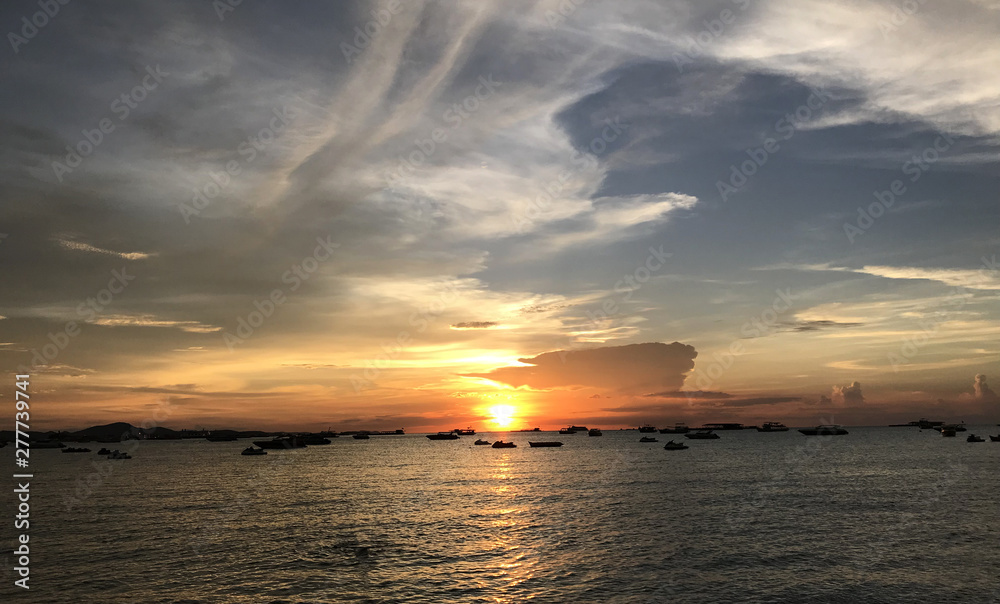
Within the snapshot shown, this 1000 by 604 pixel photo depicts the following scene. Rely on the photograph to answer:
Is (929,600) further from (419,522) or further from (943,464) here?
(943,464)

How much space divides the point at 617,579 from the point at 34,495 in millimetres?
90095

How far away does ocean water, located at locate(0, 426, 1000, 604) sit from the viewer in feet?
116

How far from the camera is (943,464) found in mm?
117188

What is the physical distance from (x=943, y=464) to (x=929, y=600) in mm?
109623

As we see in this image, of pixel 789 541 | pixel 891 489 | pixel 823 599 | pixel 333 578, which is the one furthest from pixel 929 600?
pixel 891 489

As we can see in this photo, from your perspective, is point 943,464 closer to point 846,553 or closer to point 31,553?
point 846,553

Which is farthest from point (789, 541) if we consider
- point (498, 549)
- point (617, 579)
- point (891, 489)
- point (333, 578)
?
point (891, 489)

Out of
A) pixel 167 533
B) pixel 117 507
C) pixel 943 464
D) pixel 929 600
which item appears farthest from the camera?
pixel 943 464

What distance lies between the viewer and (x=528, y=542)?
48562 mm

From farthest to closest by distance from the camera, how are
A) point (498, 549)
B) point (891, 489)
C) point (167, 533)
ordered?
point (891, 489), point (167, 533), point (498, 549)

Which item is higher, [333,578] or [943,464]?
[333,578]

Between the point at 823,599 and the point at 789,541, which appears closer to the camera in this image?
the point at 823,599

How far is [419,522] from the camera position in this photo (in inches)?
2319

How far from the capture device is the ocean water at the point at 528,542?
35.2 metres
